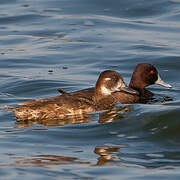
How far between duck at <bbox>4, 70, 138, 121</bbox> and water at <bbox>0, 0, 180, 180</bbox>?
0.51 ft

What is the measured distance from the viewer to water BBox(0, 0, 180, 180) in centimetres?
937

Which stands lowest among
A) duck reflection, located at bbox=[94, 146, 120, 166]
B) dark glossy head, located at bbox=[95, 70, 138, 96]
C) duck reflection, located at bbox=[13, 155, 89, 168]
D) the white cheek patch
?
duck reflection, located at bbox=[94, 146, 120, 166]

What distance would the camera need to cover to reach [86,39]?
19.0m

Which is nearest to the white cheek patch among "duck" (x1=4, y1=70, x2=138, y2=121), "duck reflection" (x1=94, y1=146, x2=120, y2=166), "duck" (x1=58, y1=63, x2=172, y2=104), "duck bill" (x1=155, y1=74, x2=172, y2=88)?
"duck" (x1=4, y1=70, x2=138, y2=121)

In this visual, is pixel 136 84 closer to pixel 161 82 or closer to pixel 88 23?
pixel 161 82

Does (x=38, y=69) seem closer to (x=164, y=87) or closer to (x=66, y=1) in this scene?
(x=164, y=87)

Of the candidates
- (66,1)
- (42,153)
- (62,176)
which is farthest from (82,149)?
(66,1)

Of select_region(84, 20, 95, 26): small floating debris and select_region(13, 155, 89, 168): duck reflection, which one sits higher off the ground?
select_region(84, 20, 95, 26): small floating debris

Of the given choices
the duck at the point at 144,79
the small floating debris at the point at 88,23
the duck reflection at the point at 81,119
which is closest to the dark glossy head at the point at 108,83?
the duck reflection at the point at 81,119

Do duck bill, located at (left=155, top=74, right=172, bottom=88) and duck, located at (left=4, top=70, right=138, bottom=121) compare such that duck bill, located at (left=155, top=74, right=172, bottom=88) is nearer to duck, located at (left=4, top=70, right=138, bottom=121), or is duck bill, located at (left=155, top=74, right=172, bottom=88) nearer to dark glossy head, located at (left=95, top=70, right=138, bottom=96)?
duck, located at (left=4, top=70, right=138, bottom=121)

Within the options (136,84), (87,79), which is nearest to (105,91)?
(136,84)

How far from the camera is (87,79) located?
15.1 metres

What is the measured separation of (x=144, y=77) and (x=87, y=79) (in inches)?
55.2

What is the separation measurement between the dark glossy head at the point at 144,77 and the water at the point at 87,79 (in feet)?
0.94
